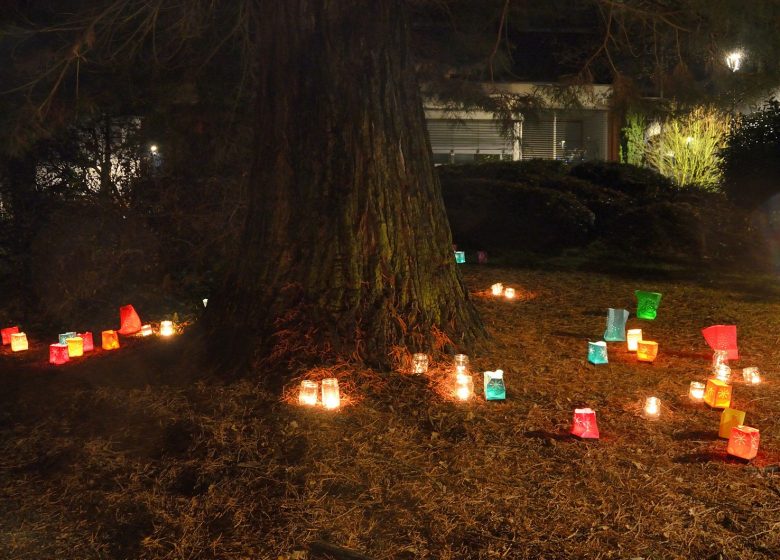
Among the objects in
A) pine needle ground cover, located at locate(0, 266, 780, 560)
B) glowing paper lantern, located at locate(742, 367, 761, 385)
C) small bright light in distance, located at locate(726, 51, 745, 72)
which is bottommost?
pine needle ground cover, located at locate(0, 266, 780, 560)

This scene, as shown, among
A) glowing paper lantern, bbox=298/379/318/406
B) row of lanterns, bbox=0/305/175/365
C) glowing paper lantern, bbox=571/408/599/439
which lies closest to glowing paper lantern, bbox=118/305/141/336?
row of lanterns, bbox=0/305/175/365

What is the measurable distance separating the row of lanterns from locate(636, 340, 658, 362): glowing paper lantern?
14.0 ft

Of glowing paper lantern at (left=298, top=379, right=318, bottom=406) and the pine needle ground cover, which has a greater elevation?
glowing paper lantern at (left=298, top=379, right=318, bottom=406)

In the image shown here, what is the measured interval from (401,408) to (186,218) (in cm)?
493

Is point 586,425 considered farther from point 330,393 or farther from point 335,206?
point 335,206

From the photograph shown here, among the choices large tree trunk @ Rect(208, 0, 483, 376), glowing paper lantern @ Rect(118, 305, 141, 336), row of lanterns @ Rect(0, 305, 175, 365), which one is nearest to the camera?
large tree trunk @ Rect(208, 0, 483, 376)

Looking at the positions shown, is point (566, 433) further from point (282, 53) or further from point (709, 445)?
point (282, 53)

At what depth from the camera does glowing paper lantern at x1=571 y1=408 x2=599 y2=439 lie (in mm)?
4051

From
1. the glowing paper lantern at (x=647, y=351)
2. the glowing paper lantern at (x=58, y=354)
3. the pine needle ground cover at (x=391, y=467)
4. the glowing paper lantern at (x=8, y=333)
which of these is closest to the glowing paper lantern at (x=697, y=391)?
the pine needle ground cover at (x=391, y=467)

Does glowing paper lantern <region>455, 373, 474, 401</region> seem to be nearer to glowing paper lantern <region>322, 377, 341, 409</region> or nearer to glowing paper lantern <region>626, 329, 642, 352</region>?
glowing paper lantern <region>322, 377, 341, 409</region>

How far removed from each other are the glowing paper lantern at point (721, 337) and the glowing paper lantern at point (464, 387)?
6.61 feet

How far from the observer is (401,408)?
4.56 m

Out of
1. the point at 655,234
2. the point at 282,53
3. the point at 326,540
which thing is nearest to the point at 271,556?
the point at 326,540

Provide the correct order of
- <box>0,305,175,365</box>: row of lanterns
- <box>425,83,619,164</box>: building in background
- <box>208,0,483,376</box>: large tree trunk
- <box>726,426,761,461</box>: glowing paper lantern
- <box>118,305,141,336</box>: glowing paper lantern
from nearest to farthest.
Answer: <box>726,426,761,461</box>: glowing paper lantern < <box>208,0,483,376</box>: large tree trunk < <box>0,305,175,365</box>: row of lanterns < <box>118,305,141,336</box>: glowing paper lantern < <box>425,83,619,164</box>: building in background
